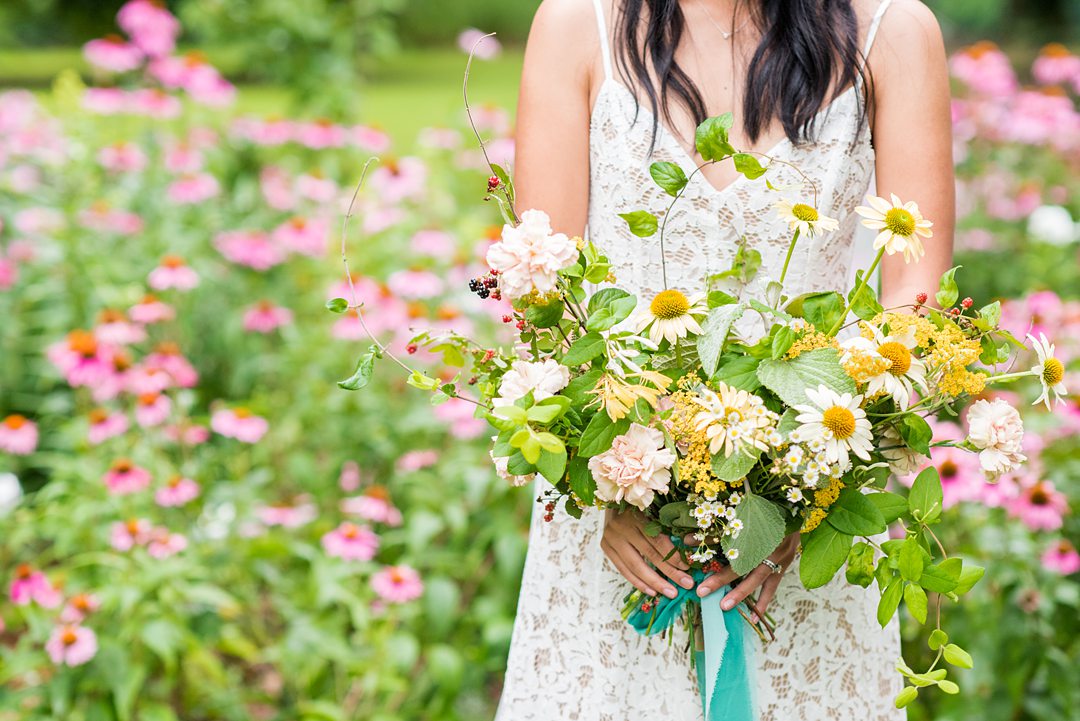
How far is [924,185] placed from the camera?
4.65 feet

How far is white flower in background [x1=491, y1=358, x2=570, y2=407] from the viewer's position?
3.65 feet

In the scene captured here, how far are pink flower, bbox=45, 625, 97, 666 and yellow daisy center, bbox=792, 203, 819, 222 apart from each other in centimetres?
150

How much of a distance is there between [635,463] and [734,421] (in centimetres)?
10

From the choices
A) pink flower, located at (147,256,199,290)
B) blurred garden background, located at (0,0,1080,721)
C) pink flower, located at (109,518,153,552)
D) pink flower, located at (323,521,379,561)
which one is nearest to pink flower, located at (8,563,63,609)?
blurred garden background, located at (0,0,1080,721)

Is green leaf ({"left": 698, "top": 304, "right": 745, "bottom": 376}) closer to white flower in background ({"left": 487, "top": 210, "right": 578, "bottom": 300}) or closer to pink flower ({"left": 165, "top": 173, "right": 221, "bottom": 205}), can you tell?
white flower in background ({"left": 487, "top": 210, "right": 578, "bottom": 300})

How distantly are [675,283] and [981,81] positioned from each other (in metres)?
2.94

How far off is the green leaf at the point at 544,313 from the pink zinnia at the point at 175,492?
4.57 ft

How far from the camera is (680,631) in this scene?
4.65 feet

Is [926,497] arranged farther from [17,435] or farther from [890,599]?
[17,435]

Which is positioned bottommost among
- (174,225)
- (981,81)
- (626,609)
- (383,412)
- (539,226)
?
(174,225)

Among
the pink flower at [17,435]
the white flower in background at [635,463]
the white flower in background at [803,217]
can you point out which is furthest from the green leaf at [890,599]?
the pink flower at [17,435]

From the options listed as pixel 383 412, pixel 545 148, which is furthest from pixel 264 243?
pixel 545 148

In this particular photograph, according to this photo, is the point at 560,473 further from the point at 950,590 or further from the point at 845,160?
the point at 845,160

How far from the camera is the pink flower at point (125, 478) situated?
2295 millimetres
